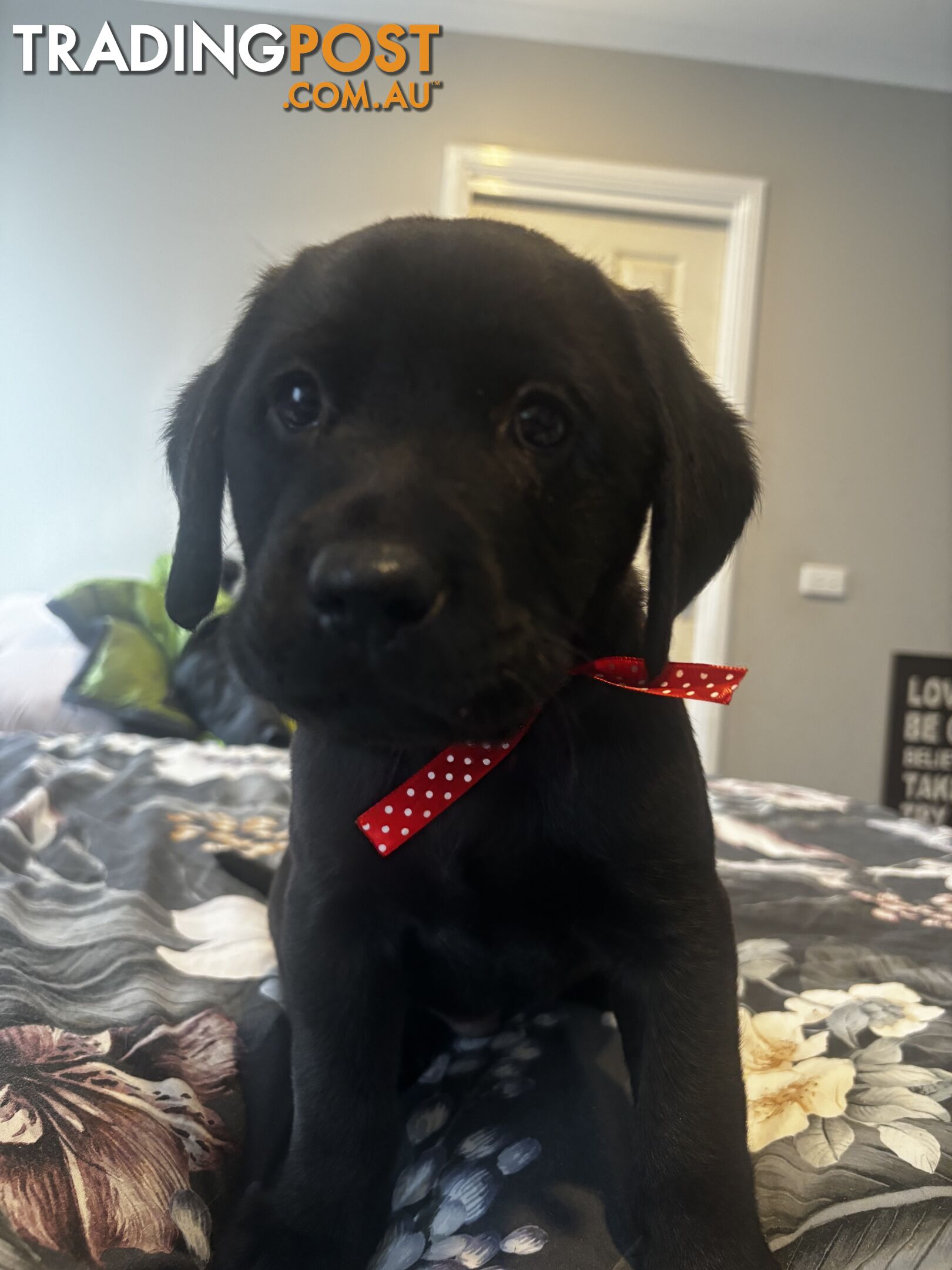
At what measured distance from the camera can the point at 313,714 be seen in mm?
619

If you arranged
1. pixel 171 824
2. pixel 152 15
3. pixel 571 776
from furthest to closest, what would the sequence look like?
pixel 152 15 → pixel 171 824 → pixel 571 776

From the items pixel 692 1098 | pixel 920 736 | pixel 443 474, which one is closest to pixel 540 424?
pixel 443 474

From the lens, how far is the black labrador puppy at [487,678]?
2.02 feet

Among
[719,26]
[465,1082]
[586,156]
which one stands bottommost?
[465,1082]

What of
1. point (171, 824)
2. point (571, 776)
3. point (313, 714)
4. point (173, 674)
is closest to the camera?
point (313, 714)

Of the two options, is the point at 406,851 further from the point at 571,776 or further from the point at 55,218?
the point at 55,218

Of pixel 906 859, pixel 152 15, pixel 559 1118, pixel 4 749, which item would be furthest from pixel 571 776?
pixel 152 15

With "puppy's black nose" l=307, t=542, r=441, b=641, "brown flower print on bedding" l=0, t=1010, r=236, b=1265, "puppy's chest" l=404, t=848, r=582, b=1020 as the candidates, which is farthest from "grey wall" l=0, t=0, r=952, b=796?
"puppy's black nose" l=307, t=542, r=441, b=641

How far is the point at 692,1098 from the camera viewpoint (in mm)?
669

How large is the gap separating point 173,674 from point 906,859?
6.85 feet

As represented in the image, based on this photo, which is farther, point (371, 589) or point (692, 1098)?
point (692, 1098)

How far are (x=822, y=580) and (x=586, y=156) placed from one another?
1.81 meters

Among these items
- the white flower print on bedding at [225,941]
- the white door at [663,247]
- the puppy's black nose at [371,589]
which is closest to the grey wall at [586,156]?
the white door at [663,247]

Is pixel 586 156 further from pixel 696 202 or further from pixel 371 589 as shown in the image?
pixel 371 589
